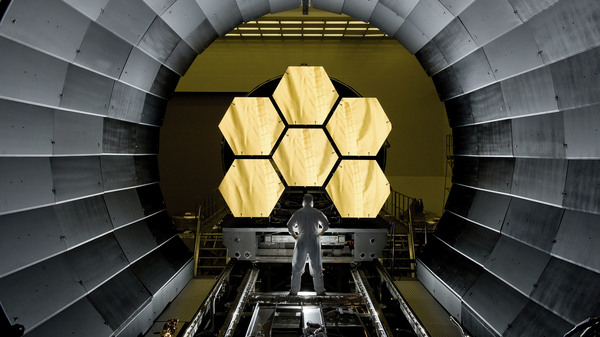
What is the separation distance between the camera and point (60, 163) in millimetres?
3049

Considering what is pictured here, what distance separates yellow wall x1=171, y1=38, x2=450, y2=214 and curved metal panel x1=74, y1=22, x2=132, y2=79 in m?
6.62

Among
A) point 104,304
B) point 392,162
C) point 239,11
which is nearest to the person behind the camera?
point 104,304

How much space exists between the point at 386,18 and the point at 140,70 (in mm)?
3503

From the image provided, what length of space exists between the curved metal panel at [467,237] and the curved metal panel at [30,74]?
193 inches

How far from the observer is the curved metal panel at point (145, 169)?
14.9ft

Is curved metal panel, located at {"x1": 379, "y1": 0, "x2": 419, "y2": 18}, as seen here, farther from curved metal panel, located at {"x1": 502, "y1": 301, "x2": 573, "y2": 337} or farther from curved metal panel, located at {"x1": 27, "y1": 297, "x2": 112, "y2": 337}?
curved metal panel, located at {"x1": 27, "y1": 297, "x2": 112, "y2": 337}

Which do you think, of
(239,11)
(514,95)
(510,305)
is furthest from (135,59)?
(510,305)

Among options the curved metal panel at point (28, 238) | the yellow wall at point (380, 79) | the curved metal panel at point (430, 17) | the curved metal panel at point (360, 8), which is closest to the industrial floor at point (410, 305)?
the curved metal panel at point (28, 238)

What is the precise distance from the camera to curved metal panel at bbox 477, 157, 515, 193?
3633 millimetres

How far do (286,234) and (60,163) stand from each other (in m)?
3.12

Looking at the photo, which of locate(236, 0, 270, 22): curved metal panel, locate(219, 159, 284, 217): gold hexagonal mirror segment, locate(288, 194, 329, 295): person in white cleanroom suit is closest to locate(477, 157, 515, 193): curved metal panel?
locate(288, 194, 329, 295): person in white cleanroom suit

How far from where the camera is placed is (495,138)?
152 inches

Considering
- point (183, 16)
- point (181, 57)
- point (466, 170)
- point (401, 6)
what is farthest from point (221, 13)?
point (466, 170)

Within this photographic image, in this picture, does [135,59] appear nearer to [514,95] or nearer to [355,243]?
[355,243]
